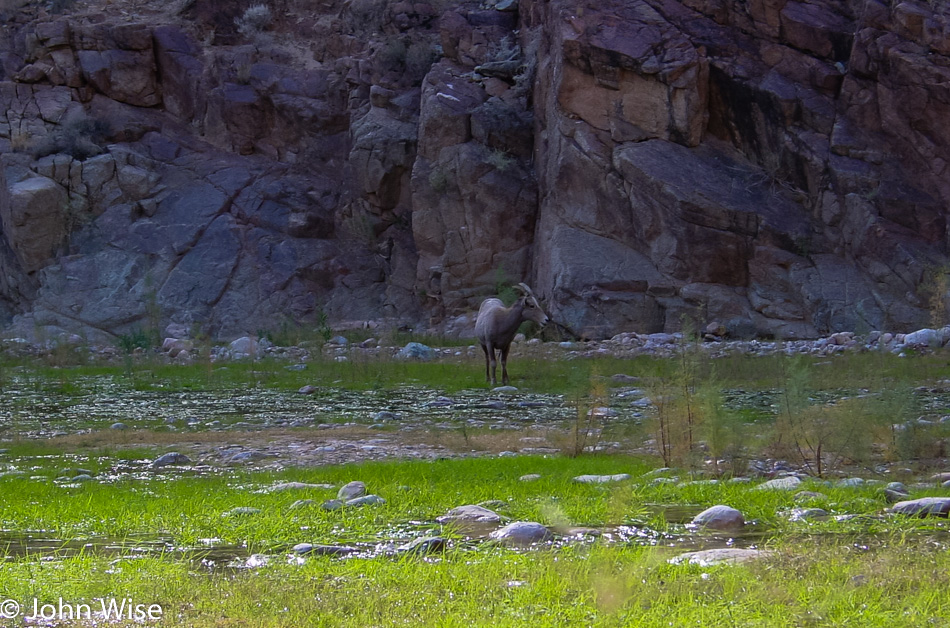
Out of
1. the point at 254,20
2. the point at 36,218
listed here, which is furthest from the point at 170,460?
the point at 254,20

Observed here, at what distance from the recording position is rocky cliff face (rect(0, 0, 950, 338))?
966 inches

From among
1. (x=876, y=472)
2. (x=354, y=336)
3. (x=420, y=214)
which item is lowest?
(x=354, y=336)

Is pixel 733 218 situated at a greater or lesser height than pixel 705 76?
lesser

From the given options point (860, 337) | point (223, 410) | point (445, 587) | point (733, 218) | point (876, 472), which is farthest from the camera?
point (733, 218)

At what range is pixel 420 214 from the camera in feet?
96.7

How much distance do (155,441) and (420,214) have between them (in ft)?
66.8

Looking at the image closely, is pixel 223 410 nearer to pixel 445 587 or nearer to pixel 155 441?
pixel 155 441

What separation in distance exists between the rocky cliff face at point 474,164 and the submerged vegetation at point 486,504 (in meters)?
12.4

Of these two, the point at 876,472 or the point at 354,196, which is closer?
the point at 876,472

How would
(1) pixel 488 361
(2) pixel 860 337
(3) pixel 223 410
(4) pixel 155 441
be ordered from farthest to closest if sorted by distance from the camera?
(2) pixel 860 337 → (1) pixel 488 361 → (3) pixel 223 410 → (4) pixel 155 441

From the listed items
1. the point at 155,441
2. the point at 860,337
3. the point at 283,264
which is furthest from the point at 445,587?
the point at 283,264

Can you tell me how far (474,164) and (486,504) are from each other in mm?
23262

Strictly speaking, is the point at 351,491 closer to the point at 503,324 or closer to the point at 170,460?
the point at 170,460

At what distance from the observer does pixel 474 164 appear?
1113 inches
